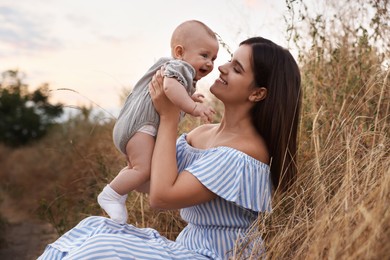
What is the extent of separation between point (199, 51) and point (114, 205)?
0.82 meters

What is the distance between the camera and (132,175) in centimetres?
281

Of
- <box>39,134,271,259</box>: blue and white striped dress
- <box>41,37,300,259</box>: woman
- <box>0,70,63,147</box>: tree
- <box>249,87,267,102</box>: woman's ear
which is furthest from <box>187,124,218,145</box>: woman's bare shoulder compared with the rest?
<box>0,70,63,147</box>: tree

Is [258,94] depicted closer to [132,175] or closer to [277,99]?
[277,99]

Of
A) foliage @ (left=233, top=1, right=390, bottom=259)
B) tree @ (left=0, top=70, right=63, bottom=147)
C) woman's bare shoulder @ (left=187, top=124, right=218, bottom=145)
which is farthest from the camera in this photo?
tree @ (left=0, top=70, right=63, bottom=147)

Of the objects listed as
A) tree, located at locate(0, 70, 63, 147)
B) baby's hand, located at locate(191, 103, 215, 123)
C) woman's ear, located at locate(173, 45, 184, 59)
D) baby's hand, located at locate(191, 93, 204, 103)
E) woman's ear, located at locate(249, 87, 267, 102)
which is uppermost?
woman's ear, located at locate(173, 45, 184, 59)

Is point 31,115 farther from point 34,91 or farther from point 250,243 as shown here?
point 250,243

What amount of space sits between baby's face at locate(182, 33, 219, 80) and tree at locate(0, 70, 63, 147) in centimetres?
795

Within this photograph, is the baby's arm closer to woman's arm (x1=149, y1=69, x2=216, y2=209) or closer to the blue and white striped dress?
woman's arm (x1=149, y1=69, x2=216, y2=209)

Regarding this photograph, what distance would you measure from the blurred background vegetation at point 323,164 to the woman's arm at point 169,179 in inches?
11.4

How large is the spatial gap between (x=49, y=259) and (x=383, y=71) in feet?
7.39

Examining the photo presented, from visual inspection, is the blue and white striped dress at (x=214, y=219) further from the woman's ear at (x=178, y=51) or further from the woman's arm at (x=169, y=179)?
the woman's ear at (x=178, y=51)

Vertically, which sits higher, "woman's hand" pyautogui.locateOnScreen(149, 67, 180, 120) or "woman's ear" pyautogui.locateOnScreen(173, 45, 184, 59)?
"woman's ear" pyautogui.locateOnScreen(173, 45, 184, 59)

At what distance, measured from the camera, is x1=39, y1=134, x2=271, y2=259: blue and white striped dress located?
2543 mm

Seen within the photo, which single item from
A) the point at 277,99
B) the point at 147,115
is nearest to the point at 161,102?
the point at 147,115
